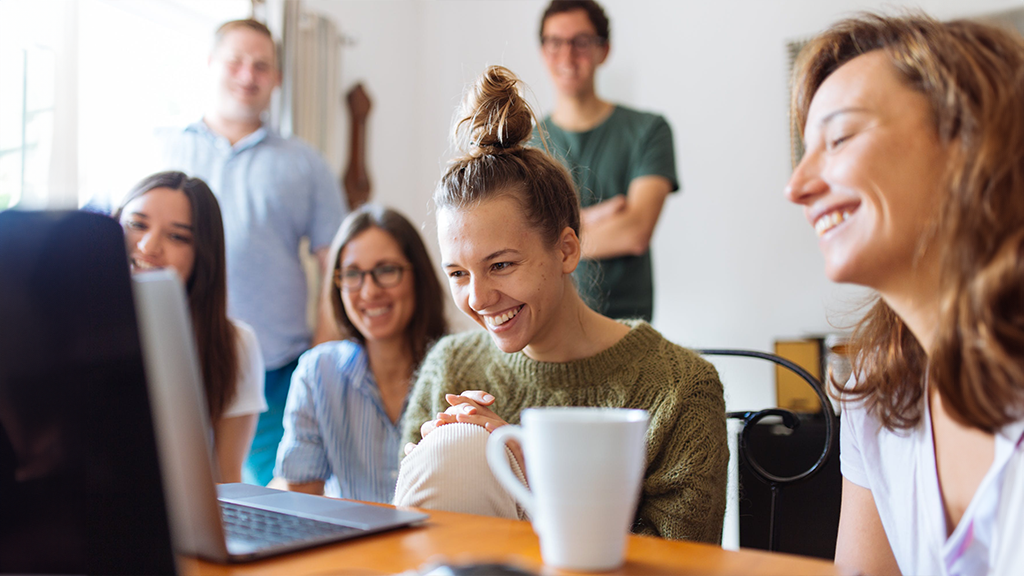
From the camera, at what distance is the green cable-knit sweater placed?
1110mm

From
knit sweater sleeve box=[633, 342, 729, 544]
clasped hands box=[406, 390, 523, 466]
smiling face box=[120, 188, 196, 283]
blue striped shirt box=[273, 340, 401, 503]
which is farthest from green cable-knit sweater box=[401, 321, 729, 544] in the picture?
smiling face box=[120, 188, 196, 283]

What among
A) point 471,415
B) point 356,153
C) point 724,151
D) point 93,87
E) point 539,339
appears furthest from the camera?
point 356,153

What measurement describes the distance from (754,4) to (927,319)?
2.85 metres

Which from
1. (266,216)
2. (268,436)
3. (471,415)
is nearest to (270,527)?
(471,415)

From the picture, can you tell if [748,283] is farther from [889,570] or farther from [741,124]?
[889,570]

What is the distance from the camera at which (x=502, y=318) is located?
1.28m

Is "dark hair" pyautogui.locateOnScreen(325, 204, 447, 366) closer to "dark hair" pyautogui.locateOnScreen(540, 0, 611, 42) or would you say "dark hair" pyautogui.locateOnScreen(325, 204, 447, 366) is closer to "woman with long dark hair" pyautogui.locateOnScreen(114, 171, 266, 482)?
"woman with long dark hair" pyautogui.locateOnScreen(114, 171, 266, 482)

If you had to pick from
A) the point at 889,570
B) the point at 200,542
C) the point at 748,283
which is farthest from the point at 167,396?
the point at 748,283

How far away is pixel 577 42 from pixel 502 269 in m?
1.28

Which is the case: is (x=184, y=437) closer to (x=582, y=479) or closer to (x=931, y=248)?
(x=582, y=479)

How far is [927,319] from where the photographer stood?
74 cm

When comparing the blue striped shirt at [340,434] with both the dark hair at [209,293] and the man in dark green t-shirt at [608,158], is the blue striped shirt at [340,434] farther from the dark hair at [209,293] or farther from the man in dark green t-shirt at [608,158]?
the man in dark green t-shirt at [608,158]

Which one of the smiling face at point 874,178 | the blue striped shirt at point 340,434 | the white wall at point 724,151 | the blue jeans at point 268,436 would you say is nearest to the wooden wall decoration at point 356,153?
the white wall at point 724,151

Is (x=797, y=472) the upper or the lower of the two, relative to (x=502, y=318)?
lower
